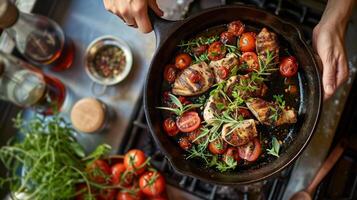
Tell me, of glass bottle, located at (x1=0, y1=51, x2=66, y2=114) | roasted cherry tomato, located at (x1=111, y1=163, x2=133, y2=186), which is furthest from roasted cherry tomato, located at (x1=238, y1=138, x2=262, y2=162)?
glass bottle, located at (x1=0, y1=51, x2=66, y2=114)

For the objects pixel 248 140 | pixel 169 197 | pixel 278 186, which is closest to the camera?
pixel 248 140

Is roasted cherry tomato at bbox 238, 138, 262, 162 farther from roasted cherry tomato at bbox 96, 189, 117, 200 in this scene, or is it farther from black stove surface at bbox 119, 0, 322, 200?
roasted cherry tomato at bbox 96, 189, 117, 200

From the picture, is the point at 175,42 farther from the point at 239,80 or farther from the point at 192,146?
the point at 192,146

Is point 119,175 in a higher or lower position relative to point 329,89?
lower

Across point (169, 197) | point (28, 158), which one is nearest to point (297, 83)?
point (169, 197)

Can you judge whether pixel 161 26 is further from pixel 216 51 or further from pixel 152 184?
pixel 152 184

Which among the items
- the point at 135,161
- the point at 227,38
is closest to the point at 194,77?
the point at 227,38
